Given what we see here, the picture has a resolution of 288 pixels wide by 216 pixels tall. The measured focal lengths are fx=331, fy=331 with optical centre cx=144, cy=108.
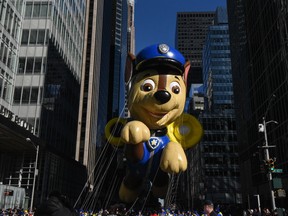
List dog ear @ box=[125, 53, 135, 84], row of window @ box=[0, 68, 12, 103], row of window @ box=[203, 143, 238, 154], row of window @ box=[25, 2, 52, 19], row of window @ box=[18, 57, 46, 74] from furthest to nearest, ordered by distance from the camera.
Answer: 1. row of window @ box=[203, 143, 238, 154]
2. row of window @ box=[25, 2, 52, 19]
3. row of window @ box=[18, 57, 46, 74]
4. row of window @ box=[0, 68, 12, 103]
5. dog ear @ box=[125, 53, 135, 84]

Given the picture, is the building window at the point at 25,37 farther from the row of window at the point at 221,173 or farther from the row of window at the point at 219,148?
the row of window at the point at 221,173

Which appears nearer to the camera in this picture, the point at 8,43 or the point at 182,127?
the point at 182,127

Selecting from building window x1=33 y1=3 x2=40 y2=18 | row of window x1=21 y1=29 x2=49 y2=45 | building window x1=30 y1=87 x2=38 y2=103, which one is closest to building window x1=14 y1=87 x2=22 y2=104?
building window x1=30 y1=87 x2=38 y2=103

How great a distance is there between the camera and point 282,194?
561 inches

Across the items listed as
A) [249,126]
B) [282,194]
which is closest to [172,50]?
[282,194]

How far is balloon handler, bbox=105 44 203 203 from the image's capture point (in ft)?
33.6

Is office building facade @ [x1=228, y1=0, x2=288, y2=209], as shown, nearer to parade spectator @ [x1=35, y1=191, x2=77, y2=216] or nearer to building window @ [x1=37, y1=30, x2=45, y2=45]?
parade spectator @ [x1=35, y1=191, x2=77, y2=216]

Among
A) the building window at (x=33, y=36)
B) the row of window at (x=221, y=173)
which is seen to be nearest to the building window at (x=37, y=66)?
the building window at (x=33, y=36)

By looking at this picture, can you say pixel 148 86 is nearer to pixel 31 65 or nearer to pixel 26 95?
pixel 26 95

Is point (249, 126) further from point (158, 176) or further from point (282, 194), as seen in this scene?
point (158, 176)

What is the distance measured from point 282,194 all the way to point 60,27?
34577mm

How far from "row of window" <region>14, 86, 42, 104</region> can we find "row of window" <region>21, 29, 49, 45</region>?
5371 mm

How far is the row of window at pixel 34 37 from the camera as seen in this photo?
37219 mm

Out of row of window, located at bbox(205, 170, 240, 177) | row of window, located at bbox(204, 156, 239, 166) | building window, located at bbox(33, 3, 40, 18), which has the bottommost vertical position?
row of window, located at bbox(205, 170, 240, 177)
